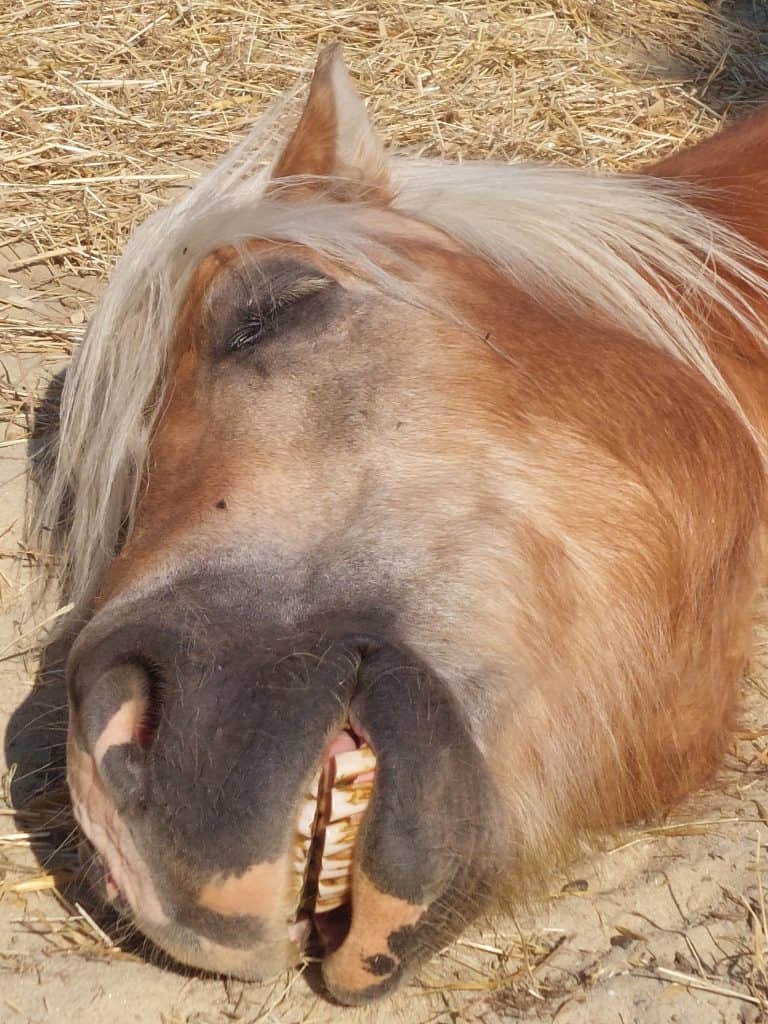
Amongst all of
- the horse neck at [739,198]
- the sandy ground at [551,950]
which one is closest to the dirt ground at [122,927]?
the sandy ground at [551,950]

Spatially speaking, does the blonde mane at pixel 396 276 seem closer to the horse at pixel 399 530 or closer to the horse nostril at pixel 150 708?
the horse at pixel 399 530

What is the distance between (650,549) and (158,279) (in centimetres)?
96

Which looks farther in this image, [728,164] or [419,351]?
[728,164]

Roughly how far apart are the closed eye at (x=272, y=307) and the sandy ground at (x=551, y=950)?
0.90 m

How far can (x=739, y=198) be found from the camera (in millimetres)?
2395

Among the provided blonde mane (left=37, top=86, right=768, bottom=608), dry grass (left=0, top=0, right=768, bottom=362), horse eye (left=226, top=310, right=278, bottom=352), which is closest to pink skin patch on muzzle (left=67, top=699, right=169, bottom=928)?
blonde mane (left=37, top=86, right=768, bottom=608)

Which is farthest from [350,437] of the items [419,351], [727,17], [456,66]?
[727,17]

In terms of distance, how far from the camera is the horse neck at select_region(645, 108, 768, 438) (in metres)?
2.14

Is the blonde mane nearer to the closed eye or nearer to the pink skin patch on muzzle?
the closed eye

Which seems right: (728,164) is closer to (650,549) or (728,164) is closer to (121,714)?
(650,549)

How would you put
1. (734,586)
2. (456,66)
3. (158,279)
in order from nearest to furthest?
(734,586)
(158,279)
(456,66)

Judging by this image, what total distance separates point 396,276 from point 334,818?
867mm

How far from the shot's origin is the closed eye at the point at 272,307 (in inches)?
79.7

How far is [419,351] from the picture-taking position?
1.96 meters
